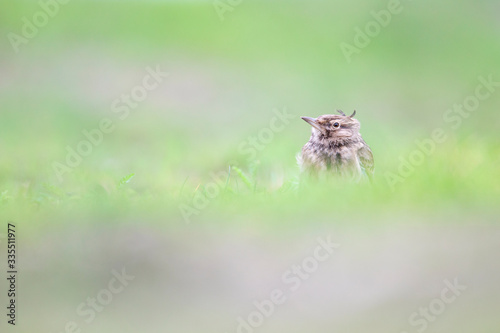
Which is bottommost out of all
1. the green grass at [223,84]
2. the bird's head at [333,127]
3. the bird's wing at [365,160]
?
the bird's wing at [365,160]

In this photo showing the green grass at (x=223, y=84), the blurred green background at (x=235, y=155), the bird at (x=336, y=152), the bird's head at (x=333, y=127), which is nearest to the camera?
the blurred green background at (x=235, y=155)

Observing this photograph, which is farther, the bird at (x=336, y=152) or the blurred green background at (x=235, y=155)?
the bird at (x=336, y=152)

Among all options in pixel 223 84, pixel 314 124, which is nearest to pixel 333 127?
pixel 314 124

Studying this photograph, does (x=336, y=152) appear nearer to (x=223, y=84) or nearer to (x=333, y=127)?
(x=333, y=127)

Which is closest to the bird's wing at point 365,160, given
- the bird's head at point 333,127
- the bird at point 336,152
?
the bird at point 336,152

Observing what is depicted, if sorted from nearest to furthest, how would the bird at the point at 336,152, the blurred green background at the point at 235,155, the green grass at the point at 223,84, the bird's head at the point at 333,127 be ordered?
the blurred green background at the point at 235,155 < the bird at the point at 336,152 < the bird's head at the point at 333,127 < the green grass at the point at 223,84

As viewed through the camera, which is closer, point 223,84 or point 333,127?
point 333,127

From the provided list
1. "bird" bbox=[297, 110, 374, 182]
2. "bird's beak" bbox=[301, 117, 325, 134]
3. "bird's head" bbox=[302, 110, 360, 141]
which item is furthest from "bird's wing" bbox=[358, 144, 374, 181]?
"bird's beak" bbox=[301, 117, 325, 134]

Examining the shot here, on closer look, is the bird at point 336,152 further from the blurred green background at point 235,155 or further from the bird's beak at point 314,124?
the blurred green background at point 235,155
